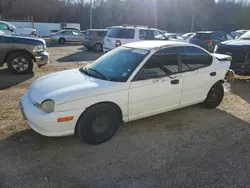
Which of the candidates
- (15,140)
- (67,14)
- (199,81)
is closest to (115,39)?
(199,81)

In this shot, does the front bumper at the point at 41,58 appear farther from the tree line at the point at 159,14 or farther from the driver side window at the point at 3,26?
the tree line at the point at 159,14

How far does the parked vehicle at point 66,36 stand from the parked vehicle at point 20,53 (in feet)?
47.0

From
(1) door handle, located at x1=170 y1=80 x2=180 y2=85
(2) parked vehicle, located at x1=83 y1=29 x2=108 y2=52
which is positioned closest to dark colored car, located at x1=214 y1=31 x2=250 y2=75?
(1) door handle, located at x1=170 y1=80 x2=180 y2=85

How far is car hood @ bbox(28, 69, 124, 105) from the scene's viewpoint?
9.89ft

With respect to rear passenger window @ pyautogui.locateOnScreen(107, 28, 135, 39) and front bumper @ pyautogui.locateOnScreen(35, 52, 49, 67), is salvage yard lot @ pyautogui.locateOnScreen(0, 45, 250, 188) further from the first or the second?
rear passenger window @ pyautogui.locateOnScreen(107, 28, 135, 39)

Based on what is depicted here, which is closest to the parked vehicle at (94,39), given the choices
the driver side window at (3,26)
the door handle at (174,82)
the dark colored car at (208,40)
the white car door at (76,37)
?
the driver side window at (3,26)

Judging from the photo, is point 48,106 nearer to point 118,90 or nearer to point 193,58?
point 118,90

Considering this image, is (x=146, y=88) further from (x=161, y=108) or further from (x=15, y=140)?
(x=15, y=140)

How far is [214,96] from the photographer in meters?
4.70

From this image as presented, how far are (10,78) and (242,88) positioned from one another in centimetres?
738

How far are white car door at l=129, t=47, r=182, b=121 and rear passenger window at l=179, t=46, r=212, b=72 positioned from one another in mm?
189

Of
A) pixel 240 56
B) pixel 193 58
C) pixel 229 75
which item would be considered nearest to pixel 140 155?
pixel 193 58

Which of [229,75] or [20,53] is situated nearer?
[229,75]

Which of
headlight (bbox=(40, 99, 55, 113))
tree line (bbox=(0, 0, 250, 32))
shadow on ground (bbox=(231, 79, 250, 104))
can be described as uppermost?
tree line (bbox=(0, 0, 250, 32))
